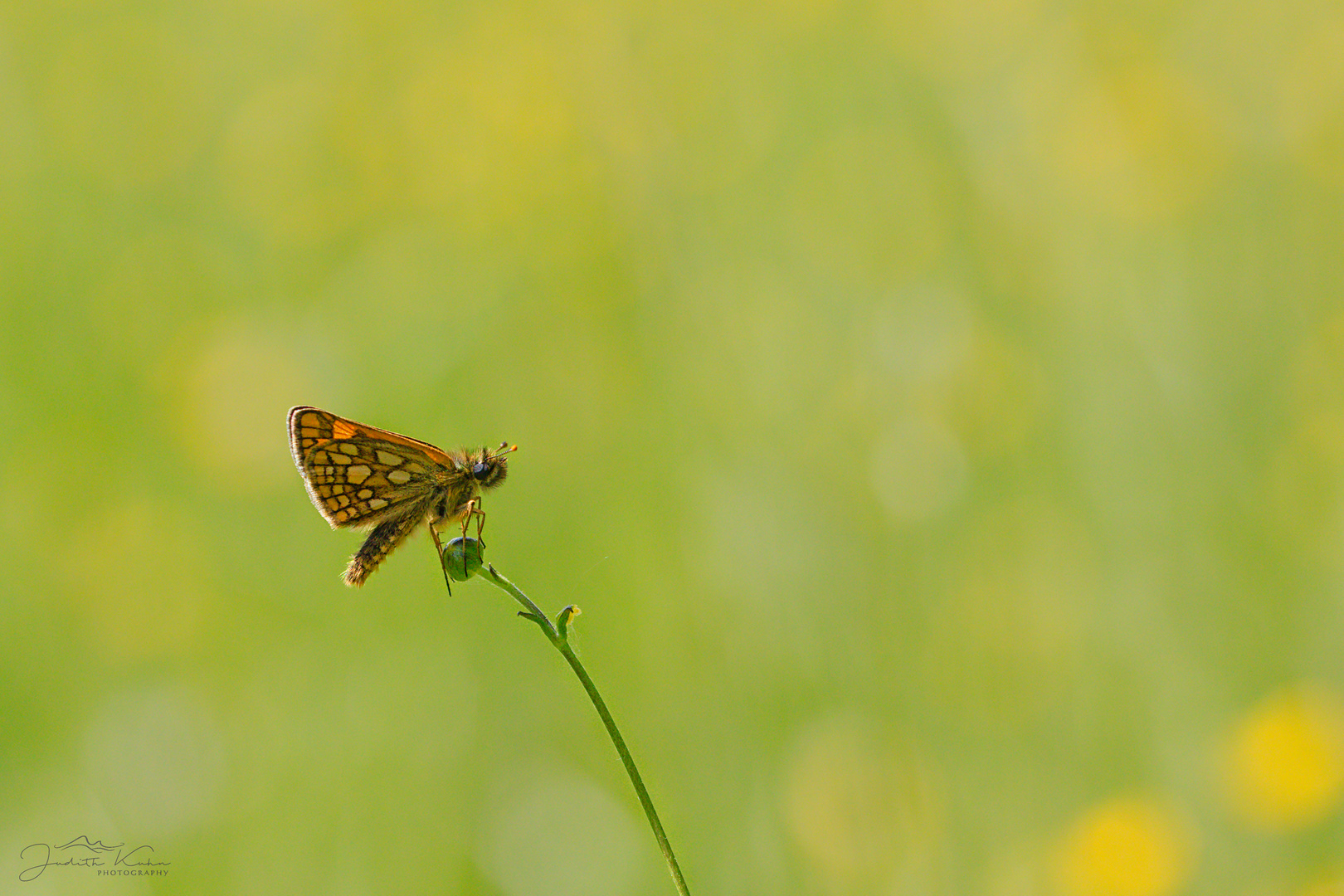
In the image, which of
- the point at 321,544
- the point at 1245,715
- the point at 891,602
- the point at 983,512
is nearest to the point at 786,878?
the point at 891,602

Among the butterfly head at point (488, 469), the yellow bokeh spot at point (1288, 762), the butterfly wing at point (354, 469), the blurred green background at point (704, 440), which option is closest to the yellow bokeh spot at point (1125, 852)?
the blurred green background at point (704, 440)

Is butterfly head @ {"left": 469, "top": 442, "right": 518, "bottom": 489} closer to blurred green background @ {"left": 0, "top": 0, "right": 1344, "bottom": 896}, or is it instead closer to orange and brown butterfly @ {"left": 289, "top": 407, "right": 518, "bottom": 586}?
orange and brown butterfly @ {"left": 289, "top": 407, "right": 518, "bottom": 586}

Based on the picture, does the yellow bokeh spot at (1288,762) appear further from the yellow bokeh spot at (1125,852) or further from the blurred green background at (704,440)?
the yellow bokeh spot at (1125,852)

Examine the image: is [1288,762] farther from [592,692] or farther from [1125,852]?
[592,692]

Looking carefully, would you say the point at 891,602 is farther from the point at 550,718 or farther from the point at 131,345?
the point at 131,345

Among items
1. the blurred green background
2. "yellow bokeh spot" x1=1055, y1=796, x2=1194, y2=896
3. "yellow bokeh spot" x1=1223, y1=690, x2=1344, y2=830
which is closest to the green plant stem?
the blurred green background

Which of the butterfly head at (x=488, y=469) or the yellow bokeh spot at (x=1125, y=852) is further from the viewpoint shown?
the yellow bokeh spot at (x=1125, y=852)
